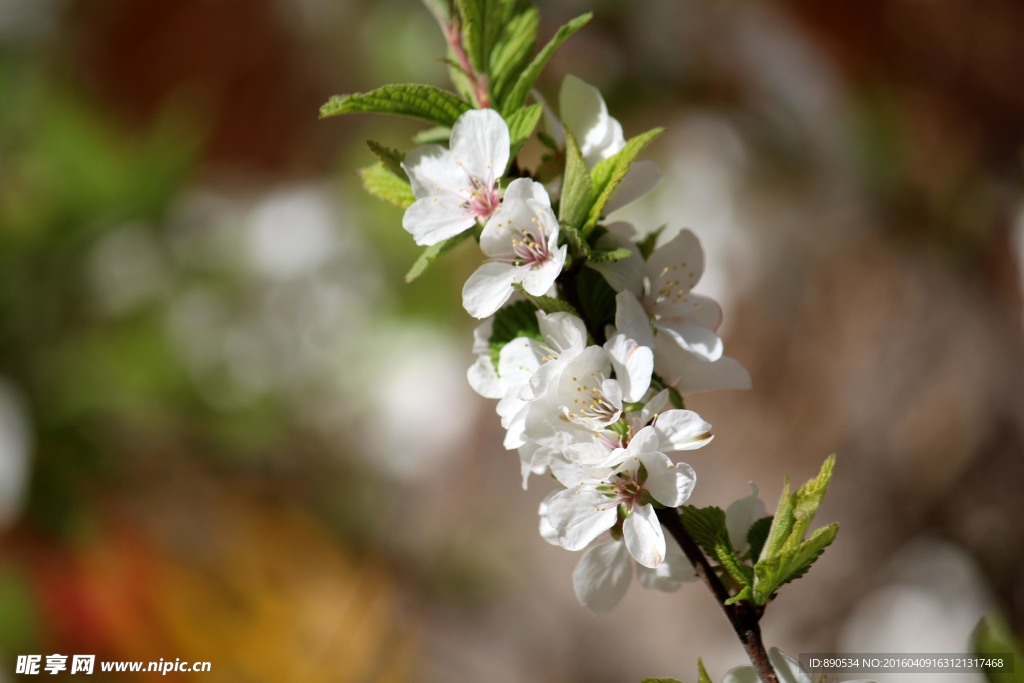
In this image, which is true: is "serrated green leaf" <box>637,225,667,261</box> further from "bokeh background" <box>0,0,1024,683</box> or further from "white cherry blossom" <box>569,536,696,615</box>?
"bokeh background" <box>0,0,1024,683</box>

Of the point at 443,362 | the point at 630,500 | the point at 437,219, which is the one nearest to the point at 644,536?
the point at 630,500

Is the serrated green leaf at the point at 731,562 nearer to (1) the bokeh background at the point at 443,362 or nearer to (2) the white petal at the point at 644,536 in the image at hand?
(2) the white petal at the point at 644,536

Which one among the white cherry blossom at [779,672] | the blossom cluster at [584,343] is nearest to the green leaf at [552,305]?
the blossom cluster at [584,343]


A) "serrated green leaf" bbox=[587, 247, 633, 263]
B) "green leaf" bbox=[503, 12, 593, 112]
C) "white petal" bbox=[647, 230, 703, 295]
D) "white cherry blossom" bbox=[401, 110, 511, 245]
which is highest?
"green leaf" bbox=[503, 12, 593, 112]

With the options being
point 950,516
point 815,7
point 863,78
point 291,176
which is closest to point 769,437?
point 950,516

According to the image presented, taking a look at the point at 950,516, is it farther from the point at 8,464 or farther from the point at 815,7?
the point at 8,464

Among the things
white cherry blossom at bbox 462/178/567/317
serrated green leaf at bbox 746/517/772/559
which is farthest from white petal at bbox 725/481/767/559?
white cherry blossom at bbox 462/178/567/317
